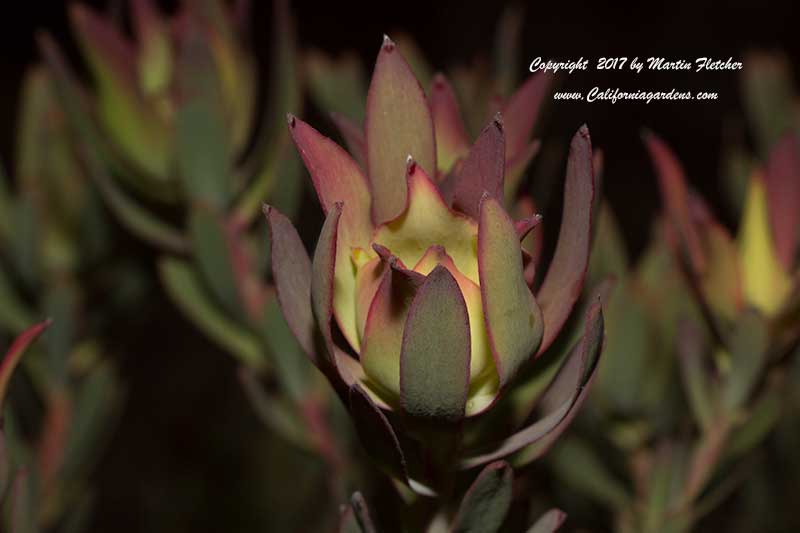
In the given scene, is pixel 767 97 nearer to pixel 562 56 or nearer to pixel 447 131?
pixel 447 131

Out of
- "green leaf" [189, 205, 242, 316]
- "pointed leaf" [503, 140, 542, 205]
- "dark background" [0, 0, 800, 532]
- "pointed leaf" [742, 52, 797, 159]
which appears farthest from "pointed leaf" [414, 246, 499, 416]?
"dark background" [0, 0, 800, 532]

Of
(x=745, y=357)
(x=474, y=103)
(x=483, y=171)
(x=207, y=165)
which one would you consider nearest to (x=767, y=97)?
(x=474, y=103)

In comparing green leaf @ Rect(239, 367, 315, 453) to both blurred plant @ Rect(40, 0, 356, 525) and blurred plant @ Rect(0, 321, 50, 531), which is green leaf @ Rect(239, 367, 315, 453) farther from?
blurred plant @ Rect(0, 321, 50, 531)

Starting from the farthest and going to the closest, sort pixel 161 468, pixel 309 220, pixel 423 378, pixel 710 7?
pixel 710 7 < pixel 309 220 < pixel 161 468 < pixel 423 378

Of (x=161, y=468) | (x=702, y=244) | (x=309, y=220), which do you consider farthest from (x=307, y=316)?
(x=309, y=220)

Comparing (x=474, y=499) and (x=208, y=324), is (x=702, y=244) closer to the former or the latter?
(x=474, y=499)

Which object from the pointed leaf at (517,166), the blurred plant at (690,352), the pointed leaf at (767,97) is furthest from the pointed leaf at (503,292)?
the pointed leaf at (767,97)
